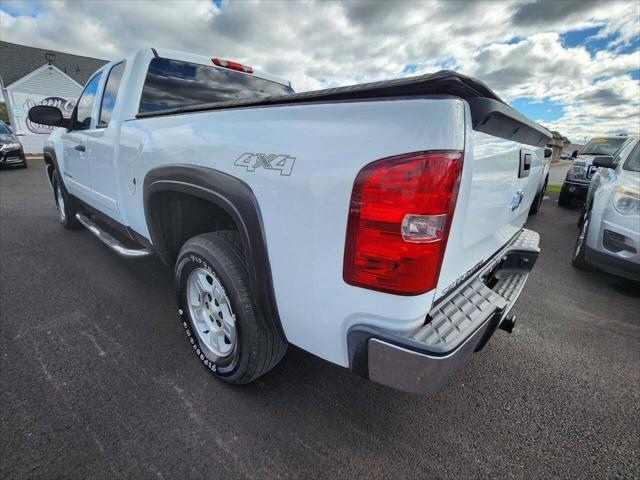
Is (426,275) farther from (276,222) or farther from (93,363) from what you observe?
(93,363)

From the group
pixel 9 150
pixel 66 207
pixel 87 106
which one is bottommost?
pixel 66 207

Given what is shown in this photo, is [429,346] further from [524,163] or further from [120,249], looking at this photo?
[120,249]

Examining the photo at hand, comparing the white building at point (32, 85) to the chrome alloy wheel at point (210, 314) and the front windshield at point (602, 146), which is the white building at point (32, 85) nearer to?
the chrome alloy wheel at point (210, 314)

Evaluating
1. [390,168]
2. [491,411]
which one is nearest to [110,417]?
[390,168]

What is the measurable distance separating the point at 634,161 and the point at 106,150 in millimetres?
5576

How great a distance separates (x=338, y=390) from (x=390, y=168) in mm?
1513

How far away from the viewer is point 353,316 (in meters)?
1.27

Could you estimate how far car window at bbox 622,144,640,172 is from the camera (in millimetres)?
3799

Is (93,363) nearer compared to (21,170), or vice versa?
(93,363)

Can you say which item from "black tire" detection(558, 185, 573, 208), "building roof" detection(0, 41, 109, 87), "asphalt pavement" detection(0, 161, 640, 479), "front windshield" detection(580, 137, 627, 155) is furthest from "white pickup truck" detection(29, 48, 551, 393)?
"building roof" detection(0, 41, 109, 87)

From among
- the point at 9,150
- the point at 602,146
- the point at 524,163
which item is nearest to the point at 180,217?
the point at 524,163

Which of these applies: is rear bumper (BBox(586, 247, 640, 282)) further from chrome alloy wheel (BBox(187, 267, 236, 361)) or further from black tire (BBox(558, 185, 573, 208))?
black tire (BBox(558, 185, 573, 208))

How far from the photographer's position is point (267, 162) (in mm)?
1394

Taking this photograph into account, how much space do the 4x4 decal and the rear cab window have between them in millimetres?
1353
